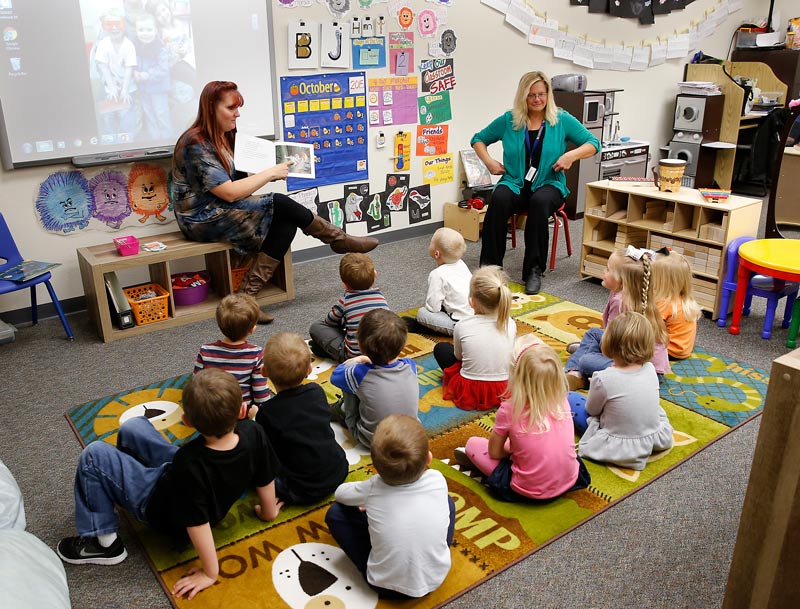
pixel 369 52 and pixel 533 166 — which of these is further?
pixel 369 52

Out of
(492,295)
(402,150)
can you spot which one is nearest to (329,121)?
(402,150)

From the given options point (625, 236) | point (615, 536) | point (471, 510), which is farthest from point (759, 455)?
point (625, 236)

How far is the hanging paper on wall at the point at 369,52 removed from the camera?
15.4 feet

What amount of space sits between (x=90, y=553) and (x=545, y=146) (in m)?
3.40

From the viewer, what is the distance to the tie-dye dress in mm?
3822

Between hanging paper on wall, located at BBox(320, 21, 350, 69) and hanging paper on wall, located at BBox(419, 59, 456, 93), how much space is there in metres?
Answer: 0.65

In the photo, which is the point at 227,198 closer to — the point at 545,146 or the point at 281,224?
the point at 281,224

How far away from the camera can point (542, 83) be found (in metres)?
4.27

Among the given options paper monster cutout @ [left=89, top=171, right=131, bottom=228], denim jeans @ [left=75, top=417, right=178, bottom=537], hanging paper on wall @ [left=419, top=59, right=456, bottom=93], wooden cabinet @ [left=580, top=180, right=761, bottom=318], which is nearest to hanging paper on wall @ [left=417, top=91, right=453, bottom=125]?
hanging paper on wall @ [left=419, top=59, right=456, bottom=93]

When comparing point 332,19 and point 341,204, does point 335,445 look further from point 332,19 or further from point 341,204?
point 332,19

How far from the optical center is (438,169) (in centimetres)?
540

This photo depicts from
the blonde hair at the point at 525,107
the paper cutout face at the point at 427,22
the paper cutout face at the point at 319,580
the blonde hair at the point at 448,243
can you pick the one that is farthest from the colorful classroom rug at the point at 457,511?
the paper cutout face at the point at 427,22

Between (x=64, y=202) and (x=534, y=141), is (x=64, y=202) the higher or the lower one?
the lower one

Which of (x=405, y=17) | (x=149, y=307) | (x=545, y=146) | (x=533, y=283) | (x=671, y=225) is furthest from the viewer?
(x=405, y=17)
